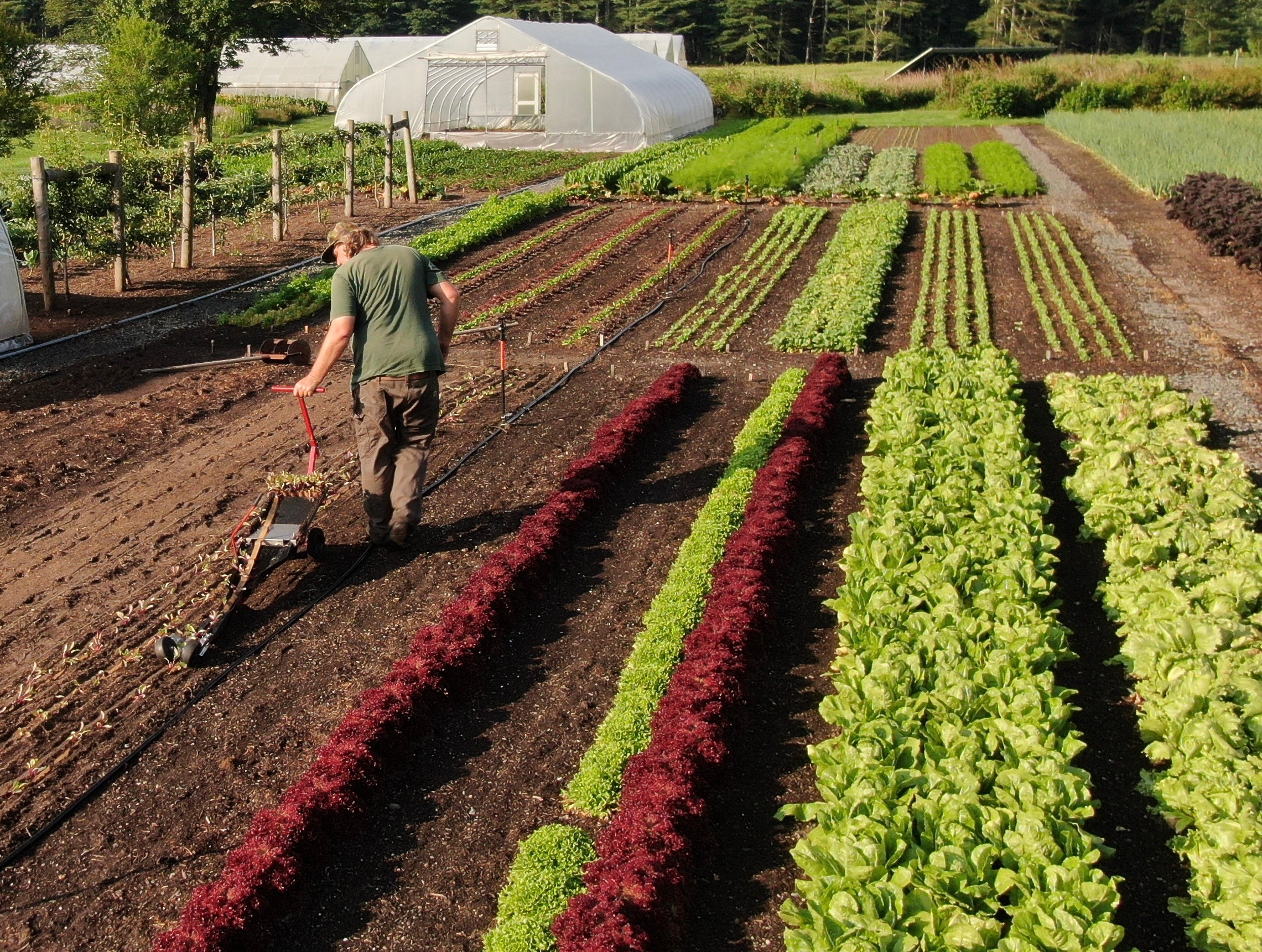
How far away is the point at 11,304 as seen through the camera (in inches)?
578

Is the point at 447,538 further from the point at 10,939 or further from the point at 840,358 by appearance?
the point at 840,358

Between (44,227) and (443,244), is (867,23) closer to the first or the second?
(443,244)

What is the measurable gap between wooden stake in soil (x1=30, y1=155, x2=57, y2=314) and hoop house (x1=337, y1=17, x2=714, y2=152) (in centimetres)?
2108

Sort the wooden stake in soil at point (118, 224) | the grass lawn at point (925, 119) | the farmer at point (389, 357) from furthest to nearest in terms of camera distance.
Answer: the grass lawn at point (925, 119) < the wooden stake in soil at point (118, 224) < the farmer at point (389, 357)

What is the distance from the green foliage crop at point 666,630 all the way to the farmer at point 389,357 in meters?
2.05

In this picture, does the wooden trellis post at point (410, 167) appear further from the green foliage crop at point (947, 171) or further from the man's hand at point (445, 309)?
the man's hand at point (445, 309)

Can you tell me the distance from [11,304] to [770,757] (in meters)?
12.1

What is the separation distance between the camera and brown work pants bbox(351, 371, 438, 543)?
28.3 ft

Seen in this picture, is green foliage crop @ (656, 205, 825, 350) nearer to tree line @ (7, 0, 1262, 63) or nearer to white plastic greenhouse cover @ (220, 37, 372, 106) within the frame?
white plastic greenhouse cover @ (220, 37, 372, 106)

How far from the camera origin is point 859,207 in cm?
2516

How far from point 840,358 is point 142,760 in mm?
9354

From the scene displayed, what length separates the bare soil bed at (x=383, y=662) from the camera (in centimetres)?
566

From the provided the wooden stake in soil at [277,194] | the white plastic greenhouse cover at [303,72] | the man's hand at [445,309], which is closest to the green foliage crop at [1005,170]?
the wooden stake in soil at [277,194]

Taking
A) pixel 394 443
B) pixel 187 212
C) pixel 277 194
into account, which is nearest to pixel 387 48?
pixel 277 194
